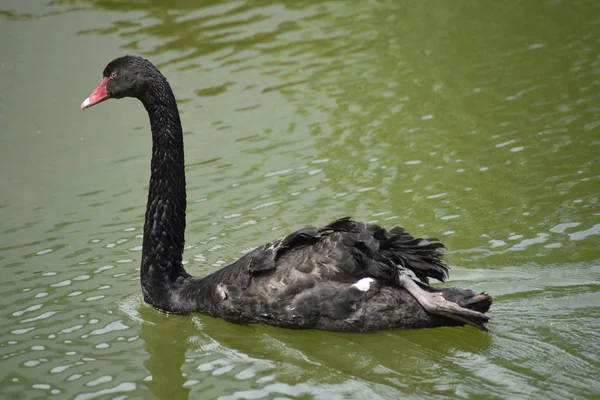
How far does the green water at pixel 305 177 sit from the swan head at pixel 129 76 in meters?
1.48

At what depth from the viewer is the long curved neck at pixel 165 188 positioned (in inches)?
257

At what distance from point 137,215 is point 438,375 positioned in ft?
12.9

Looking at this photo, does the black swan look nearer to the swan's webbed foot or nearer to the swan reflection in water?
the swan's webbed foot

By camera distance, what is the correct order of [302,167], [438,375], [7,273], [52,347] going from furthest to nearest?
[302,167] → [7,273] → [52,347] → [438,375]

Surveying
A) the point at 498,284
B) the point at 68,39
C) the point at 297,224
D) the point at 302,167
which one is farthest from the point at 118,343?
the point at 68,39

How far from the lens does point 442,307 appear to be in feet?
17.3

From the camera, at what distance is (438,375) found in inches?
194

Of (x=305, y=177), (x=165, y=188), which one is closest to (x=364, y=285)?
(x=165, y=188)

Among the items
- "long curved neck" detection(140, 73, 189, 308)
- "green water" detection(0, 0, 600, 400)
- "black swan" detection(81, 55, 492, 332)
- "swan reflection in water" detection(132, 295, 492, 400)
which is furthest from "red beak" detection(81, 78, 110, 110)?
"swan reflection in water" detection(132, 295, 492, 400)

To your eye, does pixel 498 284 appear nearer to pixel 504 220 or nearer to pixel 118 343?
pixel 504 220

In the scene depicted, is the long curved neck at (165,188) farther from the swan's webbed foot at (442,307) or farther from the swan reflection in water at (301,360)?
the swan's webbed foot at (442,307)

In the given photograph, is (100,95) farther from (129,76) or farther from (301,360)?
(301,360)

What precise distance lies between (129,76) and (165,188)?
0.96m

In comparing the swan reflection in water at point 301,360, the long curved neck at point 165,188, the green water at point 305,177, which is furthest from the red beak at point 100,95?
the swan reflection in water at point 301,360
